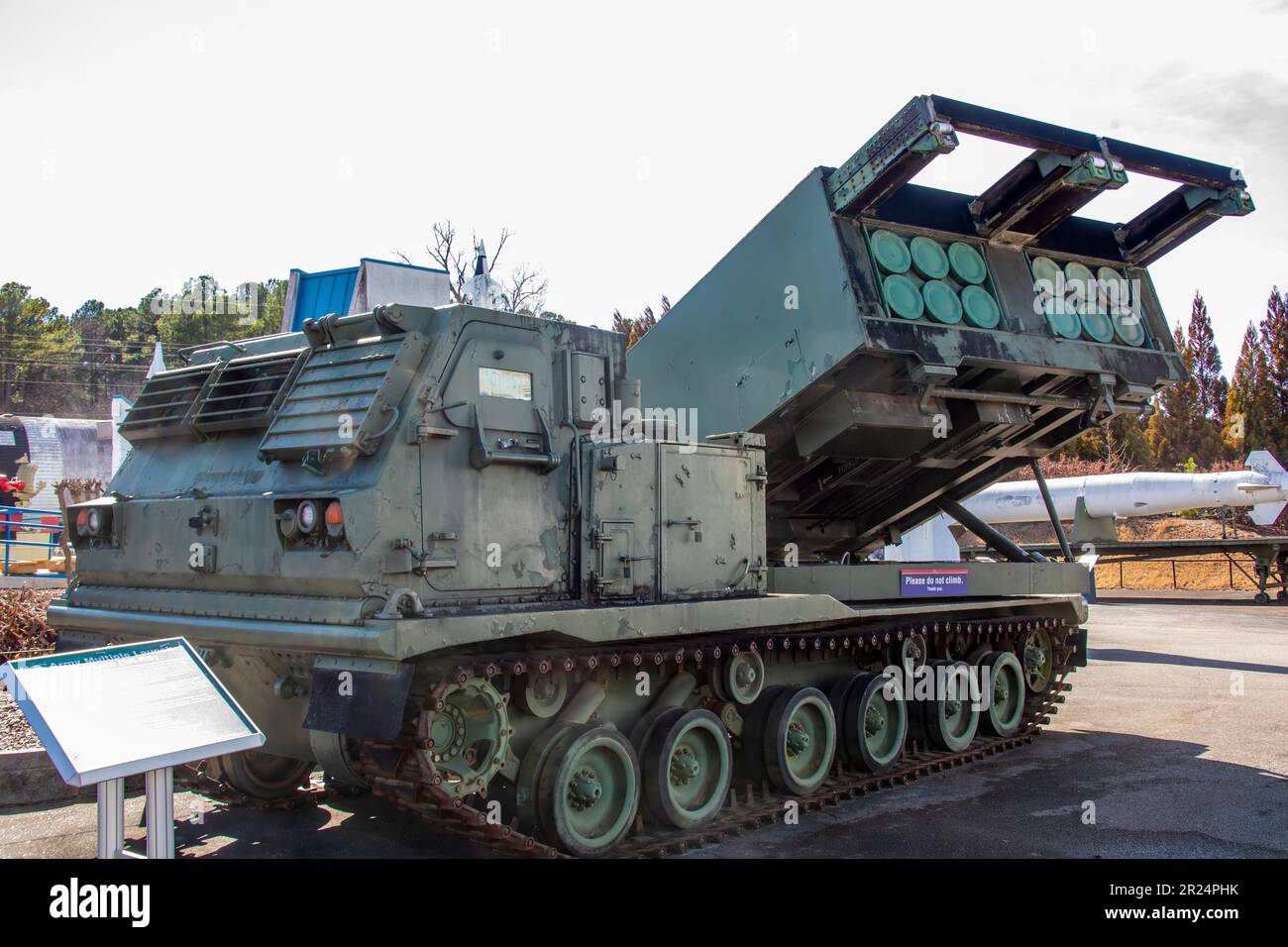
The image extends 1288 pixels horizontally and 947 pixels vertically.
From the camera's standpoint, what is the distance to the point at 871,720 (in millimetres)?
9523

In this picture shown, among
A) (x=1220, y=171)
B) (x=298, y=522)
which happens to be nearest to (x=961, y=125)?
(x=1220, y=171)

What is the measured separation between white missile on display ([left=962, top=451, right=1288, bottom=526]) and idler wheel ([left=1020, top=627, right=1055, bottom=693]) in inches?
698

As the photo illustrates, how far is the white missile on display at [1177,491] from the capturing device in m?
28.6

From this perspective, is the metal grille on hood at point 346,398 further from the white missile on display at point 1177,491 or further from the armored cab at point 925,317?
the white missile on display at point 1177,491

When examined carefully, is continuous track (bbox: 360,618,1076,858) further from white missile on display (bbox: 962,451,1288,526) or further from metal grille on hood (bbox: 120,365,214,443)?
white missile on display (bbox: 962,451,1288,526)

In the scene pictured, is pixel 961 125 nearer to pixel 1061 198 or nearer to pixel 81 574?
pixel 1061 198

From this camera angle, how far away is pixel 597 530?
23.3 feet

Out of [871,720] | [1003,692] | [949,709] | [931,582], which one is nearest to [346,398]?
[871,720]

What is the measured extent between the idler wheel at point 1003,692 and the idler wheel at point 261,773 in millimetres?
6094

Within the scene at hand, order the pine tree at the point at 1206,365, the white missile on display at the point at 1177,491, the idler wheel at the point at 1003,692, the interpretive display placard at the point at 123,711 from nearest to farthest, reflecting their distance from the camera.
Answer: the interpretive display placard at the point at 123,711 < the idler wheel at the point at 1003,692 < the white missile on display at the point at 1177,491 < the pine tree at the point at 1206,365

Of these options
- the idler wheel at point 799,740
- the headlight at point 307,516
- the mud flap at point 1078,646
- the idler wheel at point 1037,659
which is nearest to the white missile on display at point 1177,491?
the mud flap at point 1078,646

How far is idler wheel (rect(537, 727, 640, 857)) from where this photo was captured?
21.7 ft

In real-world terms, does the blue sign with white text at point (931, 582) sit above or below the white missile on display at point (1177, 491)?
below

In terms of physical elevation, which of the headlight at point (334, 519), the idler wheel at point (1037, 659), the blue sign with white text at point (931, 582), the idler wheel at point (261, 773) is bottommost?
the idler wheel at point (261, 773)
